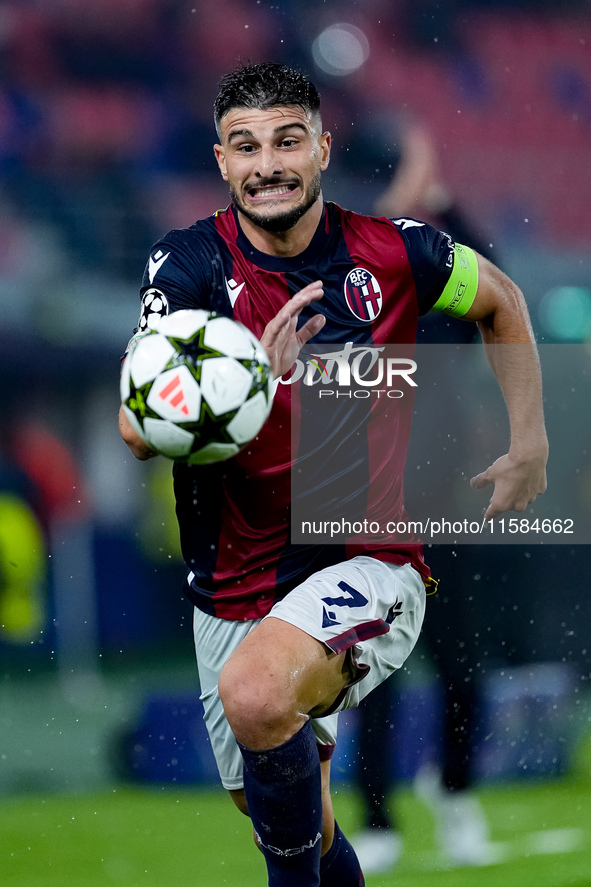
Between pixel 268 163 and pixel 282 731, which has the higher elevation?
pixel 268 163

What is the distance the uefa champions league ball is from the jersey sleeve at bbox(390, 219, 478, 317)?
0.75 m

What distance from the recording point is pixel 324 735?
2.64m

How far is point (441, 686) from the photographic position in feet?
12.1

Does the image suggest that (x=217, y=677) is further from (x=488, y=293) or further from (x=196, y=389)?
(x=488, y=293)

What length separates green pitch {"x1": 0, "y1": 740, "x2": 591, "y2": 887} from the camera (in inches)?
126

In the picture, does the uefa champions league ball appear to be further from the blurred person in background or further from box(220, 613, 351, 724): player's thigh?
the blurred person in background

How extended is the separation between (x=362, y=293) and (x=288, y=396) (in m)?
0.32

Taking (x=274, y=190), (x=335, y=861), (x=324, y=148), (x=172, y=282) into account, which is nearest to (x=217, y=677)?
(x=335, y=861)

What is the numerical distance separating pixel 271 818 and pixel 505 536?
1747 mm

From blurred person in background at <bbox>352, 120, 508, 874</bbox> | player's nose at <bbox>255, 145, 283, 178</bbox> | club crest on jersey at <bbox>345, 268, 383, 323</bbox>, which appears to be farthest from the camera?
blurred person in background at <bbox>352, 120, 508, 874</bbox>

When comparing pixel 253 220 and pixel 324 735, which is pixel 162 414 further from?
pixel 324 735

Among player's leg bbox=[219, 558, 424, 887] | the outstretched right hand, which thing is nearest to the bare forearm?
player's leg bbox=[219, 558, 424, 887]

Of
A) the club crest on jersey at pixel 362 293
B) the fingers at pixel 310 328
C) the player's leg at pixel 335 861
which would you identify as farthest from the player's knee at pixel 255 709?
the club crest on jersey at pixel 362 293

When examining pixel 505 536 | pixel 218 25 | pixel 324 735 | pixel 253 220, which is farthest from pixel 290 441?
pixel 218 25
